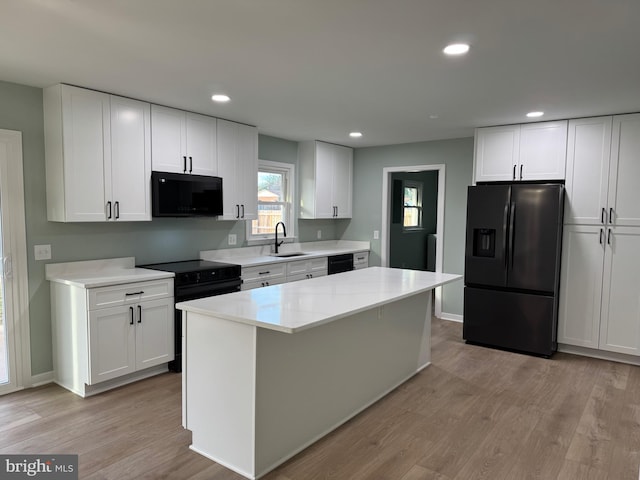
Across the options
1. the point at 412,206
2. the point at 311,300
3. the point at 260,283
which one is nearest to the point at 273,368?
the point at 311,300

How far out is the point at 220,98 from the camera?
364 centimetres

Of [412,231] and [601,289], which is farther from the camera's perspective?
[412,231]

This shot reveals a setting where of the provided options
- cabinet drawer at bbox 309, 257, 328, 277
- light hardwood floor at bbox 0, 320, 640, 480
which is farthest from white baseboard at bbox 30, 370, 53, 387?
cabinet drawer at bbox 309, 257, 328, 277

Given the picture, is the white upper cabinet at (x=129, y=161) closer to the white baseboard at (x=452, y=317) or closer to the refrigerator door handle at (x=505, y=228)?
the refrigerator door handle at (x=505, y=228)

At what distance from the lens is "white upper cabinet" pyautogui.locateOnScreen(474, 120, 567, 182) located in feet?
14.3

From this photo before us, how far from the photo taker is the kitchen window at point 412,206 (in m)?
7.37

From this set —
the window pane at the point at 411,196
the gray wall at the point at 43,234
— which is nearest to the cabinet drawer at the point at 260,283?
the gray wall at the point at 43,234

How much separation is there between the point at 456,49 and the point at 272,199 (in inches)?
136

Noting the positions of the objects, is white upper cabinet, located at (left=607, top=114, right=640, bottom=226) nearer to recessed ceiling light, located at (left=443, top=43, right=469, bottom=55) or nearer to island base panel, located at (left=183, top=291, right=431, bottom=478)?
recessed ceiling light, located at (left=443, top=43, right=469, bottom=55)

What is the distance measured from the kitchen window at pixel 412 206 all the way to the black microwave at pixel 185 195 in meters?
3.82

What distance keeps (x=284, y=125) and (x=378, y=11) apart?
2.78m

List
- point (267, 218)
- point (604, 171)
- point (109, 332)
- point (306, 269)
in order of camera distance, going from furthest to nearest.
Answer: point (267, 218), point (306, 269), point (604, 171), point (109, 332)

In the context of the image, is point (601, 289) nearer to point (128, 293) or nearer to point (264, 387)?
point (264, 387)

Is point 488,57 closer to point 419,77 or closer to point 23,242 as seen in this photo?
point 419,77
